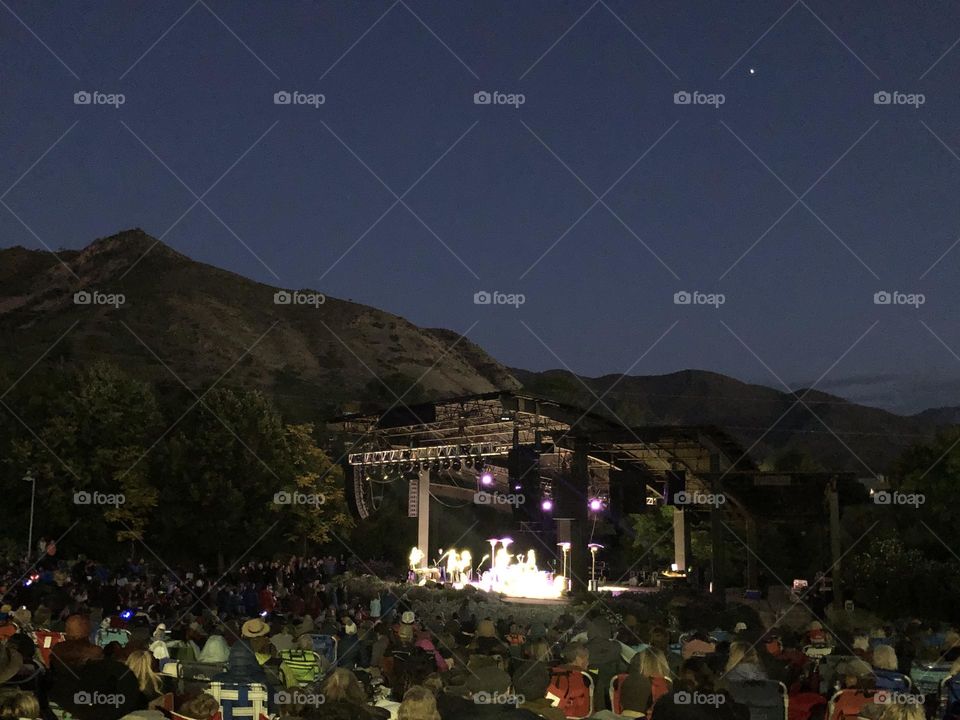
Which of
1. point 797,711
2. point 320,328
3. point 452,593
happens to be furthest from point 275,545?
point 320,328

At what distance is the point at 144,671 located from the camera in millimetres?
6879

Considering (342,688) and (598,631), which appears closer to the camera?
(342,688)

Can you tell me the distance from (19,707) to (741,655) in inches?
181

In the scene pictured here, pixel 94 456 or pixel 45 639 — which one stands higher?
pixel 94 456

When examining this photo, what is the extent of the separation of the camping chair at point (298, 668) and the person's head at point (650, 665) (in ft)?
9.21

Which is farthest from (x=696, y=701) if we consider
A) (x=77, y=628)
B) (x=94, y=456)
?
(x=94, y=456)

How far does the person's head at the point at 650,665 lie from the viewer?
7502 mm

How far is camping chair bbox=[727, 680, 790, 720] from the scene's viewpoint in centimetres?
716

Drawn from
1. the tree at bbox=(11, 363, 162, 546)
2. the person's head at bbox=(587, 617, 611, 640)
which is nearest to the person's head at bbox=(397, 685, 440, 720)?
the person's head at bbox=(587, 617, 611, 640)

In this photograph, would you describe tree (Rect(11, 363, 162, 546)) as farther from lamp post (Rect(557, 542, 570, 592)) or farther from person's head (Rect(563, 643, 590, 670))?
person's head (Rect(563, 643, 590, 670))

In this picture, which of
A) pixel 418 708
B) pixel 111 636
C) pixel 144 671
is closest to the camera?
pixel 418 708

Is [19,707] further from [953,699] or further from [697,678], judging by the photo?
[953,699]

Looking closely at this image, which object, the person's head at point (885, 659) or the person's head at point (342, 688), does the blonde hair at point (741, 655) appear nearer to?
the person's head at point (885, 659)

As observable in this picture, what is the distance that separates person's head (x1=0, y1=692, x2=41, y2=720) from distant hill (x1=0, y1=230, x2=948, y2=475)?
68091 millimetres
